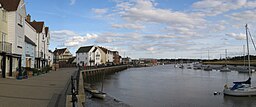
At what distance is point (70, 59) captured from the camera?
126 metres

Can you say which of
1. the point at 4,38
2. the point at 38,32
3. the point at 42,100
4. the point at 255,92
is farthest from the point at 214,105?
the point at 38,32

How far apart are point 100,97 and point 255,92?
17.1 m

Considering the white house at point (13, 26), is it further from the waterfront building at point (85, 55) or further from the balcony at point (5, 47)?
the waterfront building at point (85, 55)

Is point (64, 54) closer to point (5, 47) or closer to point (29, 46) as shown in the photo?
point (29, 46)

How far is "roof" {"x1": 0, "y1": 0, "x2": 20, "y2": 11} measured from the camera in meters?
27.9

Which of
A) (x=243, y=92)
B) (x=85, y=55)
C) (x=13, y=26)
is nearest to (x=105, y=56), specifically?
(x=85, y=55)

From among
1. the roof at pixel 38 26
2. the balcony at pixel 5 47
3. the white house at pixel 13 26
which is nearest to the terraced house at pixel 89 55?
the roof at pixel 38 26

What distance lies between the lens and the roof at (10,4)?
27.9m

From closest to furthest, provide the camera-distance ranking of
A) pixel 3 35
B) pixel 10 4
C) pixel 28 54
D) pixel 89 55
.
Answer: pixel 3 35 → pixel 10 4 → pixel 28 54 → pixel 89 55

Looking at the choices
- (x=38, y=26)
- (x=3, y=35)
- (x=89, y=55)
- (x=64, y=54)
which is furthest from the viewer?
(x=64, y=54)

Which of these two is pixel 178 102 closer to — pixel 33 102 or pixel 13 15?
pixel 33 102

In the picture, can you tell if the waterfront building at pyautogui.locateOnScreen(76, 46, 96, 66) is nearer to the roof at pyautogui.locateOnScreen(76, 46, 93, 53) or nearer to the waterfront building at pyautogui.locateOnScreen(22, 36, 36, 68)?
the roof at pyautogui.locateOnScreen(76, 46, 93, 53)

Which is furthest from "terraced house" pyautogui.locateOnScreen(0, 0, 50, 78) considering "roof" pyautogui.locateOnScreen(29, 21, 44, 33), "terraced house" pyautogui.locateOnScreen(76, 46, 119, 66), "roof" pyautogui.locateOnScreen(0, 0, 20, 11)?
"terraced house" pyautogui.locateOnScreen(76, 46, 119, 66)

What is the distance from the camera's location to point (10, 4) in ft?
93.6
